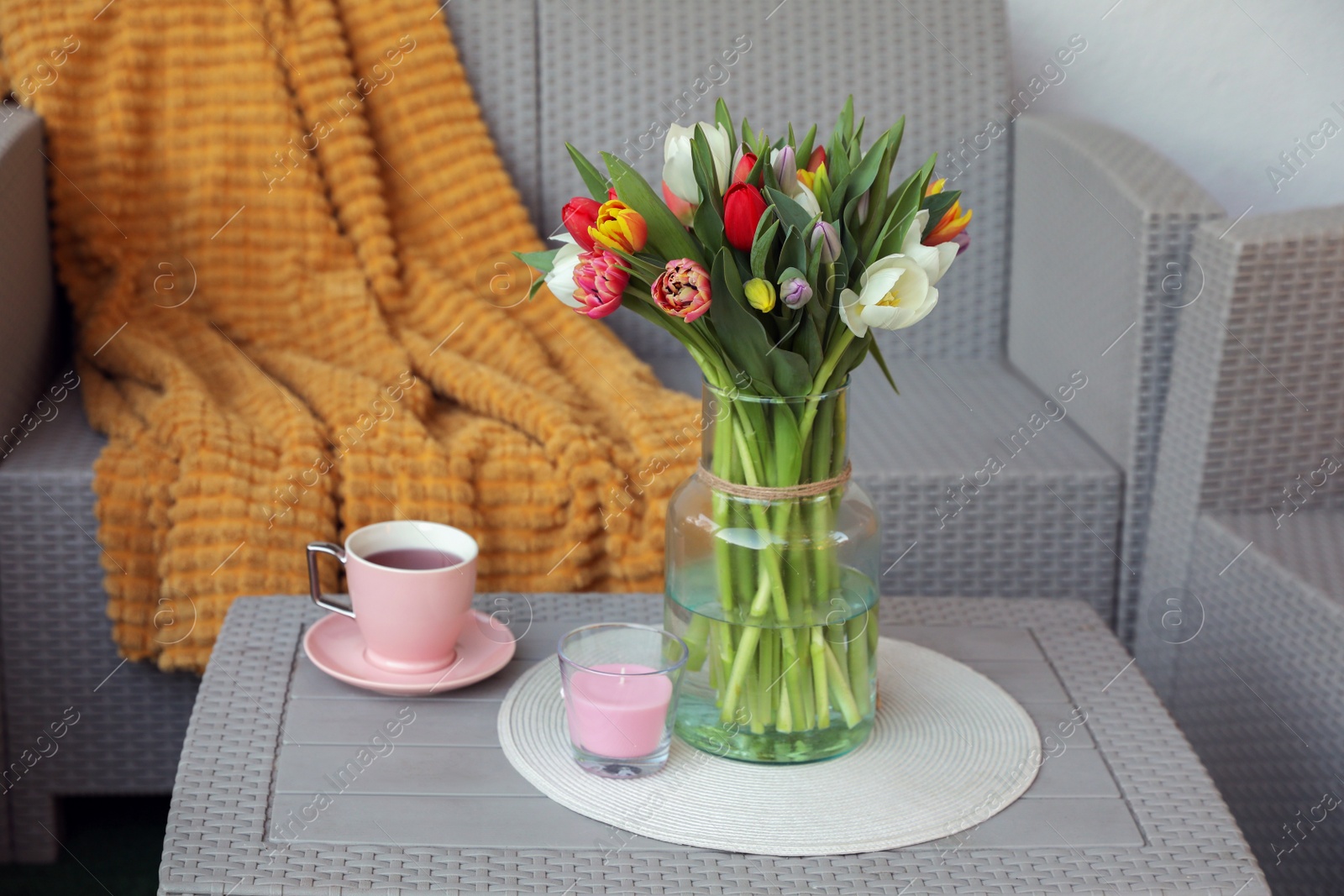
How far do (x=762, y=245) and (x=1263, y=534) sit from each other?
0.76m

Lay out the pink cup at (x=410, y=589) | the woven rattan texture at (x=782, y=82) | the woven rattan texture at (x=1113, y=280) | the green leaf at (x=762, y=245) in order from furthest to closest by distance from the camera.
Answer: the woven rattan texture at (x=782, y=82) < the woven rattan texture at (x=1113, y=280) < the pink cup at (x=410, y=589) < the green leaf at (x=762, y=245)

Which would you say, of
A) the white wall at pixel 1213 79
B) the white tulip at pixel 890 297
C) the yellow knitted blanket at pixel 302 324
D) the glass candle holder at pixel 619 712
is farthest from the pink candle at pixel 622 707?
the white wall at pixel 1213 79

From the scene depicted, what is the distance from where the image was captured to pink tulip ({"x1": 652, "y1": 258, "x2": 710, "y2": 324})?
2.20ft

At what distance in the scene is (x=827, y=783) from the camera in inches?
29.4

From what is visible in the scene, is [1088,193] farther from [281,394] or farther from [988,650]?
[281,394]

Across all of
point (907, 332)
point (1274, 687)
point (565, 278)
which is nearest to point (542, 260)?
point (565, 278)

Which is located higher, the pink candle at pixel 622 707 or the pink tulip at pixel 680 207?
the pink tulip at pixel 680 207

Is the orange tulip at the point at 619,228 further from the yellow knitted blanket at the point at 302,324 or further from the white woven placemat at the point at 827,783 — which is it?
the yellow knitted blanket at the point at 302,324

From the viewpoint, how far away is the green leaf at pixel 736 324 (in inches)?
26.7

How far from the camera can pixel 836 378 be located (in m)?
0.73

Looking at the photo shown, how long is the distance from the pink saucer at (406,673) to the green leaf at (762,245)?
0.33 meters

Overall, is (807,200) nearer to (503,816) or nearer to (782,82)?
(503,816)

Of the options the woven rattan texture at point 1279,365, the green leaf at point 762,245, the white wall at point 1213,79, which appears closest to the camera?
the green leaf at point 762,245

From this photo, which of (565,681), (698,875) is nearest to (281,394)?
(565,681)
